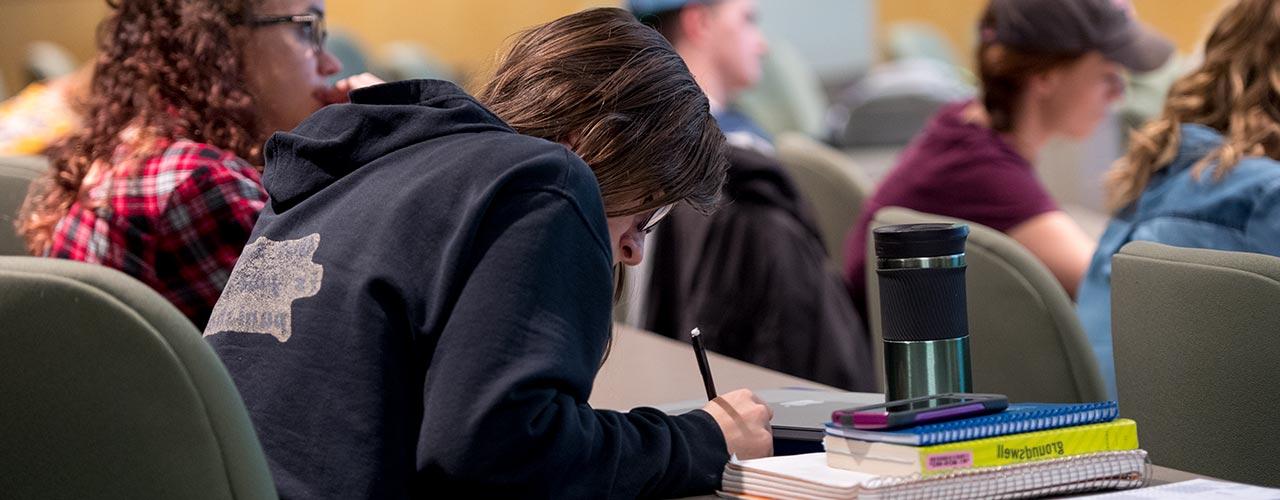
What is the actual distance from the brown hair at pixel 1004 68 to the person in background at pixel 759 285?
0.45 meters

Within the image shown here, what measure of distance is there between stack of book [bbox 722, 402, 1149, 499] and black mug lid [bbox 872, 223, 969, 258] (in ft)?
0.51

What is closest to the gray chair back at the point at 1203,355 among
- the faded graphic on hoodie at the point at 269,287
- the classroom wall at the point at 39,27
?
the faded graphic on hoodie at the point at 269,287

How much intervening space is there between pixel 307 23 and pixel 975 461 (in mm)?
1134

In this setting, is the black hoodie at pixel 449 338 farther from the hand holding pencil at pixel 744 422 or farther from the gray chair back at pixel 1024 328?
the gray chair back at pixel 1024 328

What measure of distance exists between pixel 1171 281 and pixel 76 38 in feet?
26.2

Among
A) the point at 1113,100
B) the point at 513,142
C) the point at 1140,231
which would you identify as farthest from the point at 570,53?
the point at 1113,100

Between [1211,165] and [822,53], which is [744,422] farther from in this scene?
[822,53]

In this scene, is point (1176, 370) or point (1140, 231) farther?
point (1140, 231)

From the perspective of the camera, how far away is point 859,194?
3.39 meters

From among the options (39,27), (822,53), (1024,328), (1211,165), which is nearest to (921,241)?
(1024,328)

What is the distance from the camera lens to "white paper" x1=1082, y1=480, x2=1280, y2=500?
1.03m

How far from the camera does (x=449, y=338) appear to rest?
0.99 m

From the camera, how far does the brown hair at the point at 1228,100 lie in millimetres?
2135

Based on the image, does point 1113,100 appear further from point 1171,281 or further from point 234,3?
point 234,3
